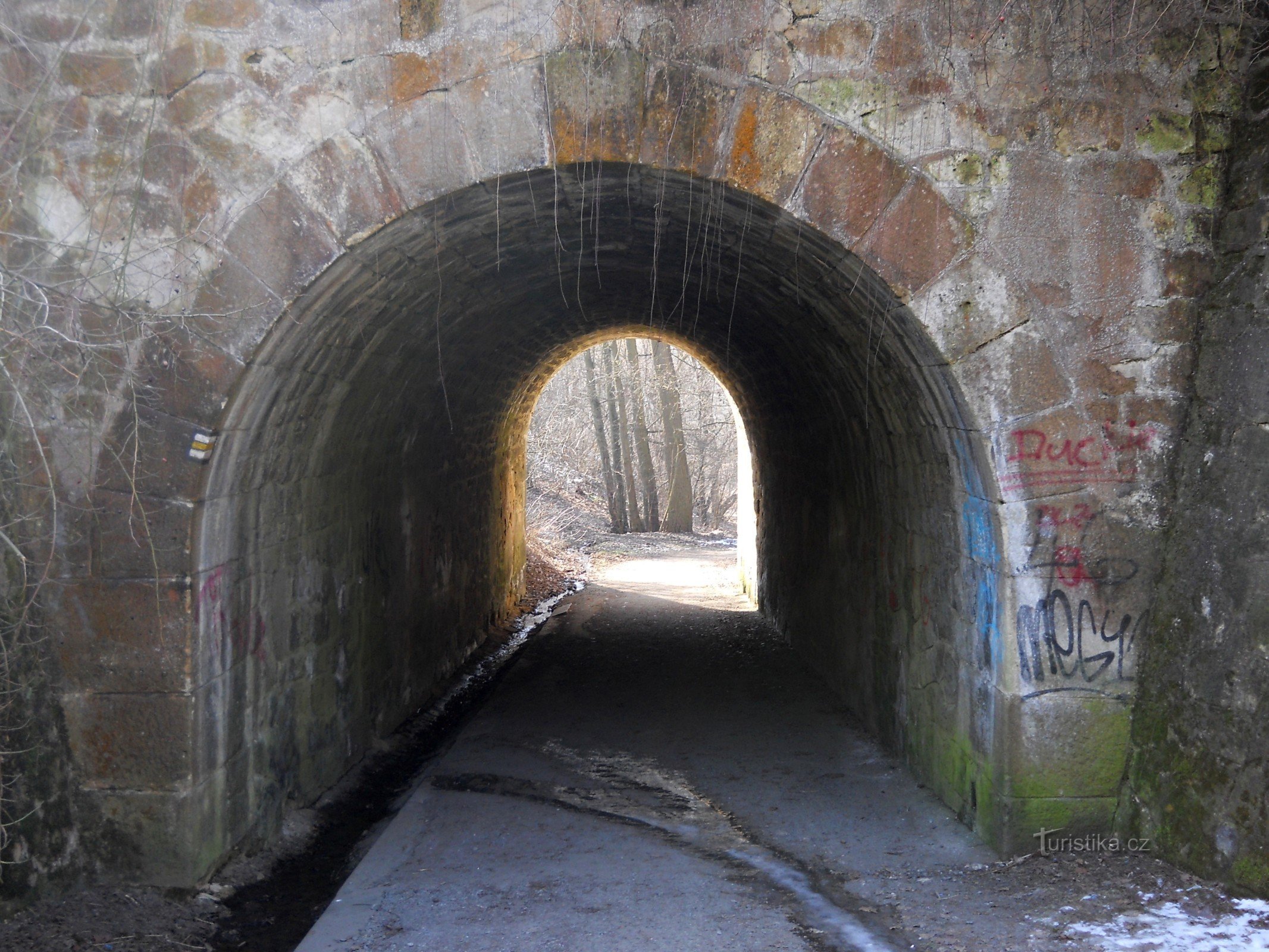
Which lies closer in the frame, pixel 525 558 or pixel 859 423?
pixel 859 423

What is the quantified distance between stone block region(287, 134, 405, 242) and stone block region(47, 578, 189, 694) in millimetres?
1349

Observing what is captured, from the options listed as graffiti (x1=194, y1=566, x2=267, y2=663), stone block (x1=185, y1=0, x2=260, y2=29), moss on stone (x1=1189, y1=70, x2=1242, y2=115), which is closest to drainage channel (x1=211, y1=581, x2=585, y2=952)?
graffiti (x1=194, y1=566, x2=267, y2=663)

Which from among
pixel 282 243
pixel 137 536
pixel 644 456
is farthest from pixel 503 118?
pixel 644 456

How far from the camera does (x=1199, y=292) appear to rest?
399 cm

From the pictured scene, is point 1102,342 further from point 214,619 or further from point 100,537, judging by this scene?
point 100,537

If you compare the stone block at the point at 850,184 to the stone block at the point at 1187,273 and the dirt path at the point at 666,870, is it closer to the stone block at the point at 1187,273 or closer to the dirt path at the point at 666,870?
the stone block at the point at 1187,273

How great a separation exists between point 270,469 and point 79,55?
1.85m

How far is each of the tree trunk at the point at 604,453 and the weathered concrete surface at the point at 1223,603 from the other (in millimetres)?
17644

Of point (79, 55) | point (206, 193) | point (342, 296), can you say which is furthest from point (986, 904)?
point (79, 55)

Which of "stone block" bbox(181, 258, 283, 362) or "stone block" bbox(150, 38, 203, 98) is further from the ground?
"stone block" bbox(150, 38, 203, 98)

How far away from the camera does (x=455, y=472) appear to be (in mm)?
8742

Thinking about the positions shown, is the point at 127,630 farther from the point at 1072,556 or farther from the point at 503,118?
the point at 1072,556

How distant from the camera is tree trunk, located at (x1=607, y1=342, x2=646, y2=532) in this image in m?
21.4

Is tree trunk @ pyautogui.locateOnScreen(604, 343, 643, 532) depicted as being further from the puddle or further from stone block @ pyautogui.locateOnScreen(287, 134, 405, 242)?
stone block @ pyautogui.locateOnScreen(287, 134, 405, 242)
